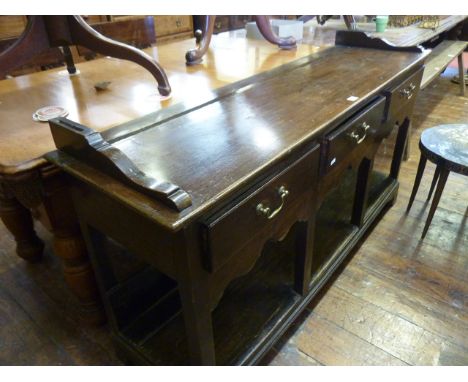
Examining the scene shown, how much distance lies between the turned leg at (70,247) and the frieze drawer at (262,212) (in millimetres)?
→ 441

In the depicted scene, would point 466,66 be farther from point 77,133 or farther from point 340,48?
point 77,133

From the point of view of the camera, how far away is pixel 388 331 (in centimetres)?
129

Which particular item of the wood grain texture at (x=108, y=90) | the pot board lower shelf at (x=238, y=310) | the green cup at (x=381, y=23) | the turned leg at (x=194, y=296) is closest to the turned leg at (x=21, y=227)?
the wood grain texture at (x=108, y=90)

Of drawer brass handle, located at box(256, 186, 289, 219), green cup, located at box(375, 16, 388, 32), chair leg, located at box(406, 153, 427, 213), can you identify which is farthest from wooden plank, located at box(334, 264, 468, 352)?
green cup, located at box(375, 16, 388, 32)

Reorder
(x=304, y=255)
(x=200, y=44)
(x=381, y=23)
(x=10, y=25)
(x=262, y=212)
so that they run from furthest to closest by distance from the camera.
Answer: (x=381, y=23) → (x=10, y=25) → (x=200, y=44) → (x=304, y=255) → (x=262, y=212)

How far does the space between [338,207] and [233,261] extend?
103 cm

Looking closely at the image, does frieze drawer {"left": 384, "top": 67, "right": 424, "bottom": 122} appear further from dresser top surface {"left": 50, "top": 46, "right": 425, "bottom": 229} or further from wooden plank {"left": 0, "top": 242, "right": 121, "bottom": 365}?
wooden plank {"left": 0, "top": 242, "right": 121, "bottom": 365}

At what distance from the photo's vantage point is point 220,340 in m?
1.14

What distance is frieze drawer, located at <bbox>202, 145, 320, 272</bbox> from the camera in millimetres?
711

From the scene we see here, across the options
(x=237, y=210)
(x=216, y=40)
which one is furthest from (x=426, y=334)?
(x=216, y=40)

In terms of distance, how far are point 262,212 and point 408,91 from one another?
103 cm

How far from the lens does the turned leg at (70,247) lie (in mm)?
931

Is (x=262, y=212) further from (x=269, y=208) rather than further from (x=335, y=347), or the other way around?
(x=335, y=347)

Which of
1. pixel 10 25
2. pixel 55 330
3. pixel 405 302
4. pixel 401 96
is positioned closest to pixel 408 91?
pixel 401 96
